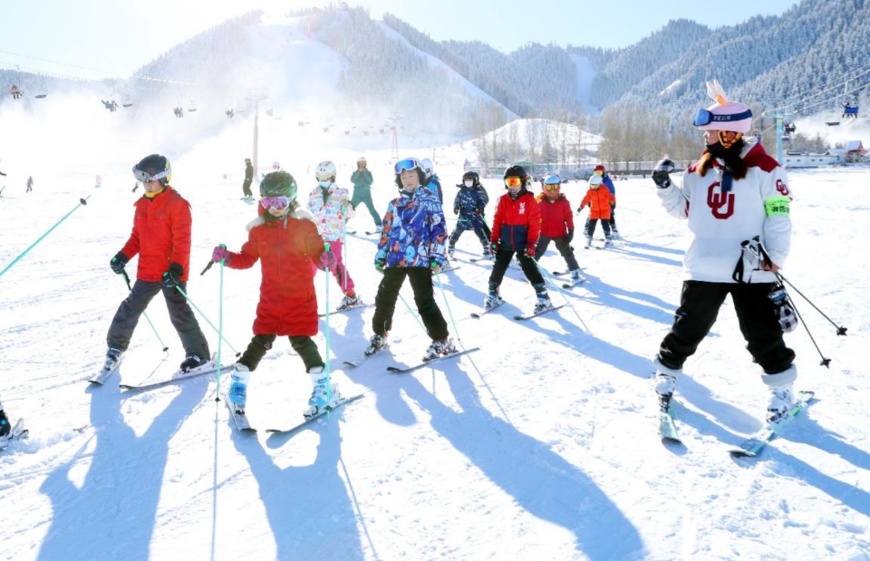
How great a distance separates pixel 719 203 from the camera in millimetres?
2984

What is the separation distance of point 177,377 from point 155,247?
1048mm

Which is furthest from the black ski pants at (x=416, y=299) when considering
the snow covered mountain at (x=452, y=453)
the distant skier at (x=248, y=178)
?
the distant skier at (x=248, y=178)

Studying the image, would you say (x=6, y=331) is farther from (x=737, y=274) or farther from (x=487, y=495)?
(x=737, y=274)

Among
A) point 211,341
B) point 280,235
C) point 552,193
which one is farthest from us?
point 552,193

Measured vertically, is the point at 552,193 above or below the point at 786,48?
below

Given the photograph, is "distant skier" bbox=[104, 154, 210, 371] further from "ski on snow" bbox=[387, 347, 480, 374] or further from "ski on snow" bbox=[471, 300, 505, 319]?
"ski on snow" bbox=[471, 300, 505, 319]

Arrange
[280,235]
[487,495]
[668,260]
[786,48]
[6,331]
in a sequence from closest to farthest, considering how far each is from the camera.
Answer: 1. [487,495]
2. [280,235]
3. [6,331]
4. [668,260]
5. [786,48]

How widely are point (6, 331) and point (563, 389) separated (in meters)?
5.88

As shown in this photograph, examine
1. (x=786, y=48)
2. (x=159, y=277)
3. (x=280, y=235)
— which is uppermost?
(x=786, y=48)

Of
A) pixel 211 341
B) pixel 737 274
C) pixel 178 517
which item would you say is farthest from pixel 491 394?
pixel 211 341

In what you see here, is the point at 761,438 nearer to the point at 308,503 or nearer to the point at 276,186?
the point at 308,503

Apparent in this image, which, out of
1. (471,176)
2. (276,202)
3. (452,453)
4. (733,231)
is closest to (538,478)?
(452,453)

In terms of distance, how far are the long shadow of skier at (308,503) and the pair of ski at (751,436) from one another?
6.10 feet

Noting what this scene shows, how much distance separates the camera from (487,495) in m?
2.76
